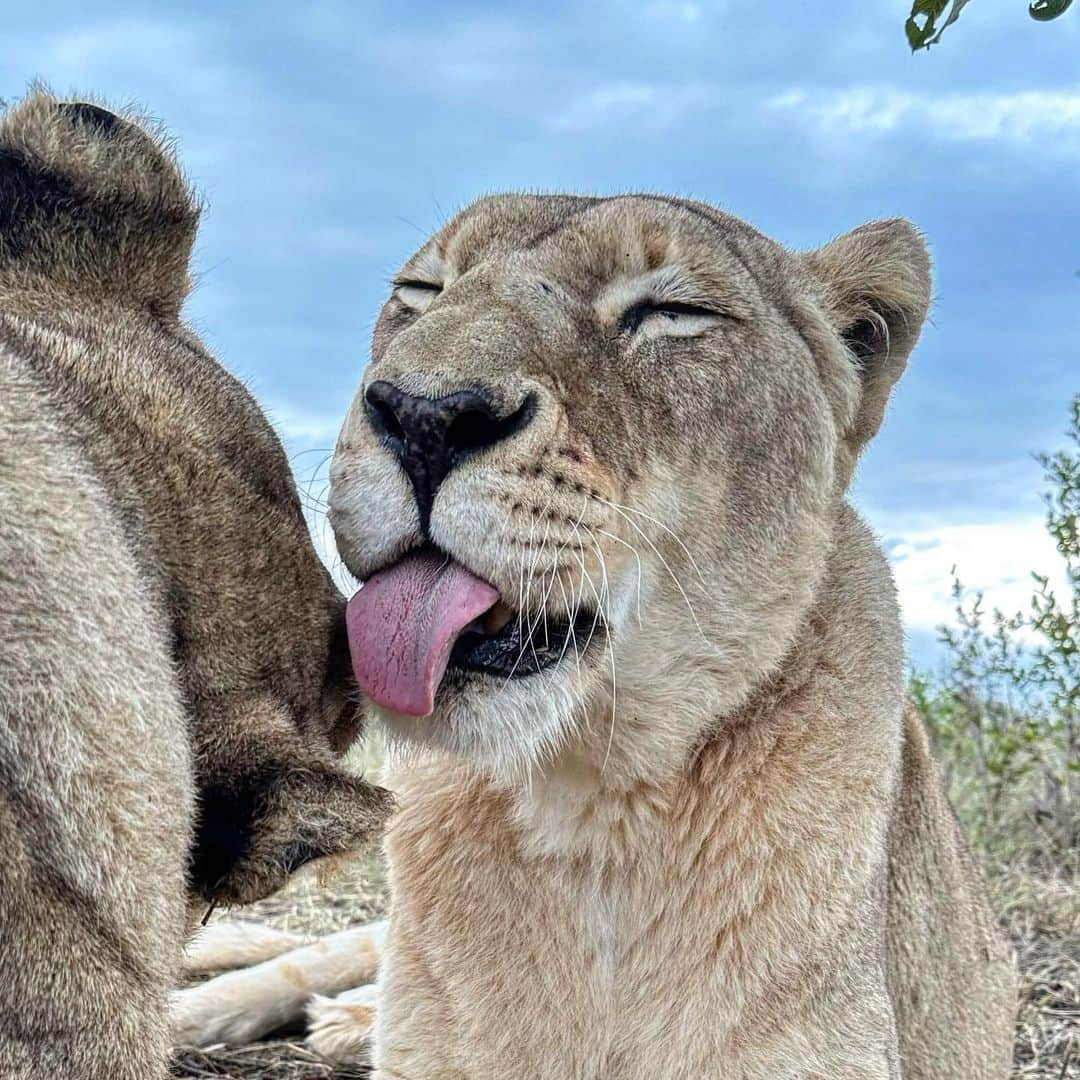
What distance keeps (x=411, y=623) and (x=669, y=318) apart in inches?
39.9

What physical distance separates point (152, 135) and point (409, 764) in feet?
5.47

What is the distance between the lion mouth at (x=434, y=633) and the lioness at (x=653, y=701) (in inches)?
0.5

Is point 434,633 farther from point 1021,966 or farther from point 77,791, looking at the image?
point 1021,966

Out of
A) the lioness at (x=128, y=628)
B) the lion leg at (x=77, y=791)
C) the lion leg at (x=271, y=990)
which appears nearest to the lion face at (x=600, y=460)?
the lioness at (x=128, y=628)

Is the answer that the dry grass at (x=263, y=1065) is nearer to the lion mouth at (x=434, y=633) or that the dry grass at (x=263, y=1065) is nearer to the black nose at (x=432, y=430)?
the lion mouth at (x=434, y=633)

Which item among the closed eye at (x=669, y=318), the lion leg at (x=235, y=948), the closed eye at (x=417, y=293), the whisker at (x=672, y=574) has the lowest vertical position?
the lion leg at (x=235, y=948)

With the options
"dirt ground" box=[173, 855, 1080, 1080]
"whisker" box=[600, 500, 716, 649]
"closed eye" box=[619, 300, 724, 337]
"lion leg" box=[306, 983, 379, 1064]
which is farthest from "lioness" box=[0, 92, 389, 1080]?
"lion leg" box=[306, 983, 379, 1064]

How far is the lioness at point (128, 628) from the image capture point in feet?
4.25

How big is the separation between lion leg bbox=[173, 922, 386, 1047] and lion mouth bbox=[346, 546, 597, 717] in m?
2.48

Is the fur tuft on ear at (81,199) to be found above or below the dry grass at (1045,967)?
above

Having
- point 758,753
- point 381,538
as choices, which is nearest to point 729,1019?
point 758,753

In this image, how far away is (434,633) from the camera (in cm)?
239

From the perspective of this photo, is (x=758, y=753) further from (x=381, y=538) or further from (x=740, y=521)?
(x=381, y=538)

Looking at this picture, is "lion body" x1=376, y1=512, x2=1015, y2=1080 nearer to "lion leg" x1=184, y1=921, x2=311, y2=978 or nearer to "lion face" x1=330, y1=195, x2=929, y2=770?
"lion face" x1=330, y1=195, x2=929, y2=770
